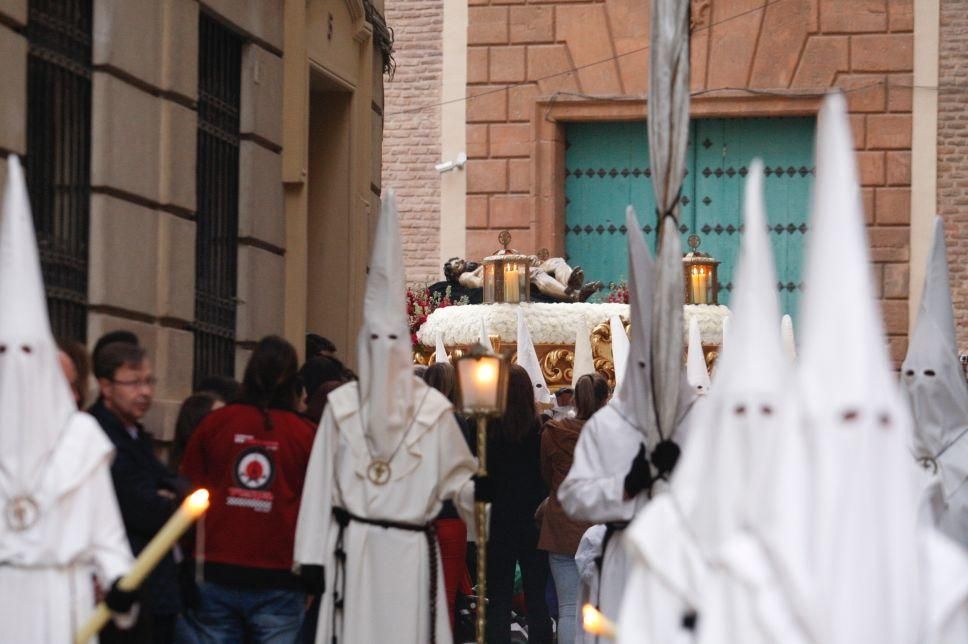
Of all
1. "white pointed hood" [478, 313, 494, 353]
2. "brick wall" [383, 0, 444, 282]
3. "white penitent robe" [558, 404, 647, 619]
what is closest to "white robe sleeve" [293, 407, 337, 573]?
"white penitent robe" [558, 404, 647, 619]

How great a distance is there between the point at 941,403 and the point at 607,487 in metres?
2.81

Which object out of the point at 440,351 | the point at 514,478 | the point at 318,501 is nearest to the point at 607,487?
the point at 318,501

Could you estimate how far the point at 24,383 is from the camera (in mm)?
7289

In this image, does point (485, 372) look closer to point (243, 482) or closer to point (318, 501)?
point (318, 501)

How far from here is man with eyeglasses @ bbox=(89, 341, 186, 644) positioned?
27.3 ft

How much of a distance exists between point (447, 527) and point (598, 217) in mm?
16527

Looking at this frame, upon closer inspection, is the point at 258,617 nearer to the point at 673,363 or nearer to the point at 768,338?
the point at 673,363

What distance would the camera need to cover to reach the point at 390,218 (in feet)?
33.6

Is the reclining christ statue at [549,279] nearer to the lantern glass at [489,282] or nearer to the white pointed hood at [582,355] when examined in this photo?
the lantern glass at [489,282]

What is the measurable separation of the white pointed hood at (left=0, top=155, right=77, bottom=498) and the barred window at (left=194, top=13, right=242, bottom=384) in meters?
5.91

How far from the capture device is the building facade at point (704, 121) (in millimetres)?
27312

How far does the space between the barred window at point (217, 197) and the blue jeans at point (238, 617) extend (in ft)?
13.2

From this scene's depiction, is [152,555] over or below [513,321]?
below

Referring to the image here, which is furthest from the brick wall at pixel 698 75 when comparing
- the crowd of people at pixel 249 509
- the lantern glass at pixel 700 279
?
the crowd of people at pixel 249 509
